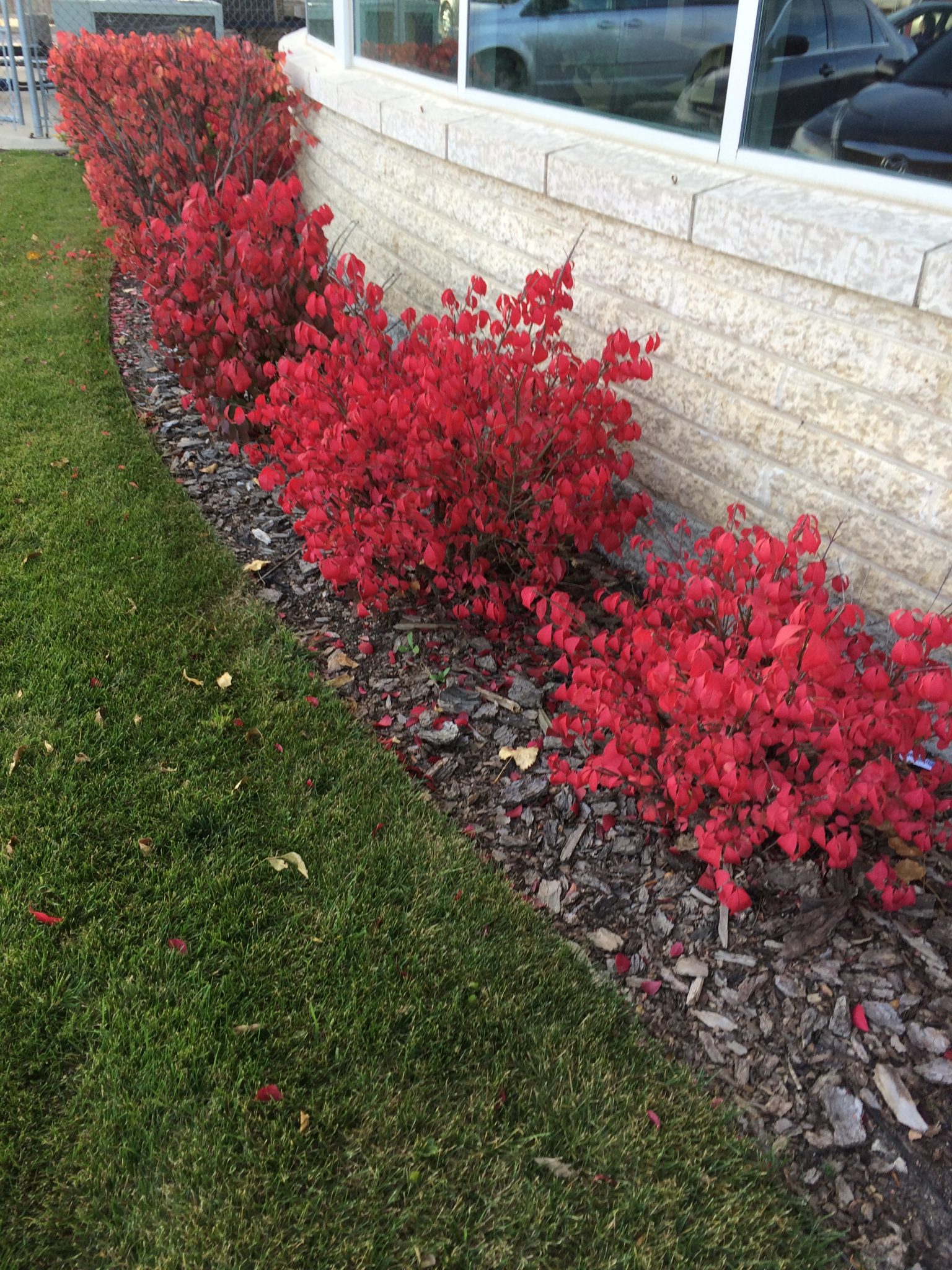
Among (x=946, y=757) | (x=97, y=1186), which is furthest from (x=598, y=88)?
(x=97, y=1186)

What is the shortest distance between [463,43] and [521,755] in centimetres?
348

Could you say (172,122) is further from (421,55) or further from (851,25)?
(851,25)

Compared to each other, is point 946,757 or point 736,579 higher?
point 736,579

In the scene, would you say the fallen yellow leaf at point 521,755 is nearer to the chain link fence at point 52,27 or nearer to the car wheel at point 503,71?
the car wheel at point 503,71

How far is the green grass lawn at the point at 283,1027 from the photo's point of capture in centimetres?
191

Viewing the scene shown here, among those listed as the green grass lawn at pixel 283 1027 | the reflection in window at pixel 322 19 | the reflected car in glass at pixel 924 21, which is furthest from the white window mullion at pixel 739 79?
the reflection in window at pixel 322 19

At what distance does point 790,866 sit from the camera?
8.43 ft

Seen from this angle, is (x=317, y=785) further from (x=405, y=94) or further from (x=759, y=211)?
(x=405, y=94)

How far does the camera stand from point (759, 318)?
9.96ft

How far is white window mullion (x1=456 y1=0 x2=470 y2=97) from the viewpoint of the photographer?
14.8 ft

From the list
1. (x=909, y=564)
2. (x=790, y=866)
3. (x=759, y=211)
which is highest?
(x=759, y=211)

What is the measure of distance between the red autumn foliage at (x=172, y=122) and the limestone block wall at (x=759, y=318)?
8.01ft

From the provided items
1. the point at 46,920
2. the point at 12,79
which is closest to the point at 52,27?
the point at 12,79

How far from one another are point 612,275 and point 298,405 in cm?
125
